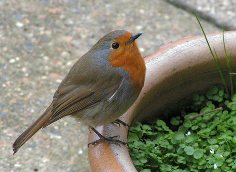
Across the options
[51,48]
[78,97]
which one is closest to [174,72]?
[78,97]

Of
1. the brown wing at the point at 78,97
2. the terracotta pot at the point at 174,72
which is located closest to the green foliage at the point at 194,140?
the terracotta pot at the point at 174,72

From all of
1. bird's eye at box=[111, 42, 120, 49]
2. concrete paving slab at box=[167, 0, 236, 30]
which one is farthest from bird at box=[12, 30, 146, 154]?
concrete paving slab at box=[167, 0, 236, 30]

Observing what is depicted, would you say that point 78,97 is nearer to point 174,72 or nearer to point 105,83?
point 105,83

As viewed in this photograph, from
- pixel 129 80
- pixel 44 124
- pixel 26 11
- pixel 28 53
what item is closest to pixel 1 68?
pixel 28 53

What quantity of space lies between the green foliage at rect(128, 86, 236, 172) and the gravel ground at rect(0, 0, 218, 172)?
461 millimetres

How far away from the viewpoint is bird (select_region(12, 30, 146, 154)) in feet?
10.5

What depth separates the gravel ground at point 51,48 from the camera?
375 cm

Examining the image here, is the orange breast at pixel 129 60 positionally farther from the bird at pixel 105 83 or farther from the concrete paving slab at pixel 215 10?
the concrete paving slab at pixel 215 10

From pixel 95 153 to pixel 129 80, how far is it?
396 millimetres

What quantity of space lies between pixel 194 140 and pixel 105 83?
580 mm

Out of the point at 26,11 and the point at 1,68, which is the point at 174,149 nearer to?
the point at 1,68

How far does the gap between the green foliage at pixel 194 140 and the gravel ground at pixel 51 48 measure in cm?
46

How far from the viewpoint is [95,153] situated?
317cm

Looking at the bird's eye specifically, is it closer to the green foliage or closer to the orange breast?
the orange breast
